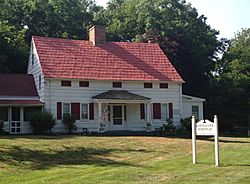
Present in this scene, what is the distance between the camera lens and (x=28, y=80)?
1393 inches

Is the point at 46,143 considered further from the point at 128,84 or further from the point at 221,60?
the point at 221,60

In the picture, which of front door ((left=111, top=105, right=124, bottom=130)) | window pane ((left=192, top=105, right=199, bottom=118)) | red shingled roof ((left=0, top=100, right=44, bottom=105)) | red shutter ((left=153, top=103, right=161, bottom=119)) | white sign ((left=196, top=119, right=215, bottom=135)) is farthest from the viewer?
window pane ((left=192, top=105, right=199, bottom=118))

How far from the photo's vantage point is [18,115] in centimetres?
3272

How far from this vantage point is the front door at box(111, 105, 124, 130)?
34844 millimetres

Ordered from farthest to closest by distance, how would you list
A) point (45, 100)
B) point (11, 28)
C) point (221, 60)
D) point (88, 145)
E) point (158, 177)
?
point (221, 60)
point (11, 28)
point (45, 100)
point (88, 145)
point (158, 177)

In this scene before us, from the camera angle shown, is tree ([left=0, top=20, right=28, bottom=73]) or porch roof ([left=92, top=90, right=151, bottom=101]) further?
tree ([left=0, top=20, right=28, bottom=73])

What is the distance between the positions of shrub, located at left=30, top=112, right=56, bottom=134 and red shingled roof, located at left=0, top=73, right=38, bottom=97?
2.76 m

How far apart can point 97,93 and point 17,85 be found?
589cm

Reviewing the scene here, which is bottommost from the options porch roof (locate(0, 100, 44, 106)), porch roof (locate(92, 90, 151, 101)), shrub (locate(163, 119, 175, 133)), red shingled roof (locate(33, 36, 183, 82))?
shrub (locate(163, 119, 175, 133))

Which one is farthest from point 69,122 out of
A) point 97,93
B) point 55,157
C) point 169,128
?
point 55,157

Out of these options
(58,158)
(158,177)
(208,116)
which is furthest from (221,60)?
(158,177)

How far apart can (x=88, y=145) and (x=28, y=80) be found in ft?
47.6

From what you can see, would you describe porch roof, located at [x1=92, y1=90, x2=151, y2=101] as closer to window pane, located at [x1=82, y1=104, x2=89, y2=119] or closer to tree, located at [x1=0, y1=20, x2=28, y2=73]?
window pane, located at [x1=82, y1=104, x2=89, y2=119]

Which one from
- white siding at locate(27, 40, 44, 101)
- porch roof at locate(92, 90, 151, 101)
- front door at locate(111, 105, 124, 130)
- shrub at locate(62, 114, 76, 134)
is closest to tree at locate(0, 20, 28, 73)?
white siding at locate(27, 40, 44, 101)
